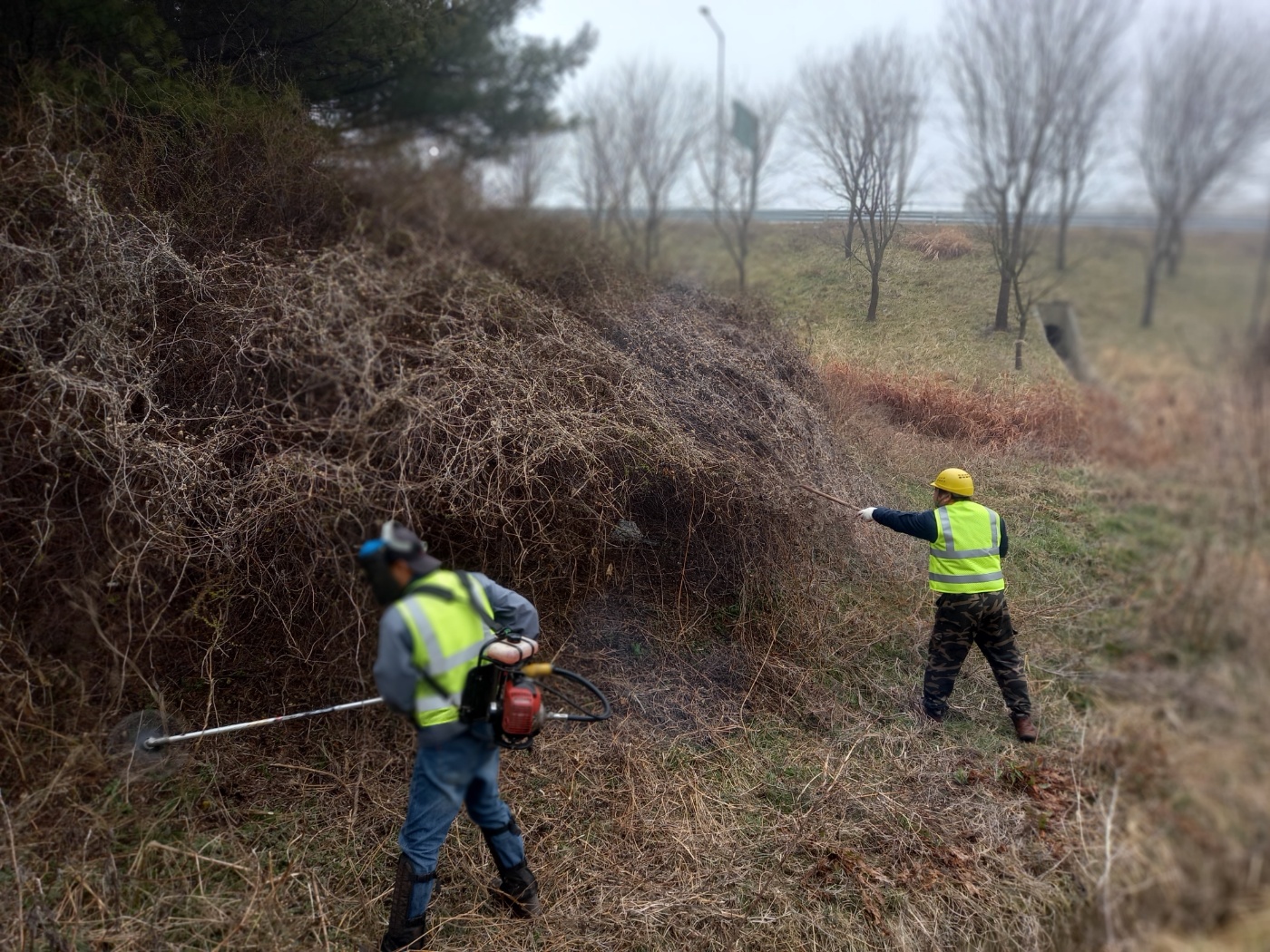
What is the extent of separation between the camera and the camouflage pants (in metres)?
3.90

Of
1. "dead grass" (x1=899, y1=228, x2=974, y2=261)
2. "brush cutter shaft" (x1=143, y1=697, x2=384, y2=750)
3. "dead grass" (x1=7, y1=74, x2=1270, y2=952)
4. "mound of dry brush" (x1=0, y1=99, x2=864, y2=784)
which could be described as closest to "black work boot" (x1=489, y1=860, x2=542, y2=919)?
"dead grass" (x1=7, y1=74, x2=1270, y2=952)

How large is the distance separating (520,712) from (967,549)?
2452 millimetres

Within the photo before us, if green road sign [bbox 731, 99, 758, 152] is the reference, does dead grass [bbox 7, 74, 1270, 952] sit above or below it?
below

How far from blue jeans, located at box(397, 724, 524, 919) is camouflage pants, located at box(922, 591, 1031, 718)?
2.46 m

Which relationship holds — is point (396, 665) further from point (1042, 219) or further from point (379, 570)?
point (1042, 219)

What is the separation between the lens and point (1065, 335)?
174 inches

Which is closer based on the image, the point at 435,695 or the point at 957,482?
the point at 435,695

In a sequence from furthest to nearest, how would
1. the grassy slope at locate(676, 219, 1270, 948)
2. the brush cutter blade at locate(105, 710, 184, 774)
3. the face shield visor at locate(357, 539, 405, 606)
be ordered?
1. the brush cutter blade at locate(105, 710, 184, 774)
2. the face shield visor at locate(357, 539, 405, 606)
3. the grassy slope at locate(676, 219, 1270, 948)

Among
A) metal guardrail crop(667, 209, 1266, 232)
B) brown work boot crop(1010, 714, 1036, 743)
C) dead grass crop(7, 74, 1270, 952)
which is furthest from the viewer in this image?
brown work boot crop(1010, 714, 1036, 743)

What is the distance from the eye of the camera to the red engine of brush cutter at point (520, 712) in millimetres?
2898

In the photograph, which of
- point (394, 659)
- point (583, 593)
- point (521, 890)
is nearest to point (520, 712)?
point (394, 659)

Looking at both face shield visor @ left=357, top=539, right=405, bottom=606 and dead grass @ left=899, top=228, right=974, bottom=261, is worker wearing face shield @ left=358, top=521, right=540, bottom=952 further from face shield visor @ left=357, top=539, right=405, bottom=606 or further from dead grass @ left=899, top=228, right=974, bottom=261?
dead grass @ left=899, top=228, right=974, bottom=261

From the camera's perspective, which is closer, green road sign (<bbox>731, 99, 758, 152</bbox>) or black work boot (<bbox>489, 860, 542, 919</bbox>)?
black work boot (<bbox>489, 860, 542, 919</bbox>)

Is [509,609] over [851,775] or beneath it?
over
